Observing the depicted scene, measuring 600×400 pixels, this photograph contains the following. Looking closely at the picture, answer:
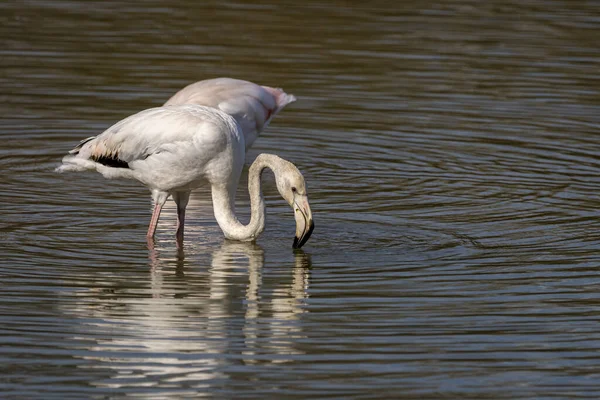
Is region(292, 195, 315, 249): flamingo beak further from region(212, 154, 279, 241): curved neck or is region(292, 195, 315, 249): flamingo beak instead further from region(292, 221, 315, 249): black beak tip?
region(212, 154, 279, 241): curved neck

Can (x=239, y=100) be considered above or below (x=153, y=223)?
above

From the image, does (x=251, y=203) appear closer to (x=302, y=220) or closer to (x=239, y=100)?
(x=302, y=220)

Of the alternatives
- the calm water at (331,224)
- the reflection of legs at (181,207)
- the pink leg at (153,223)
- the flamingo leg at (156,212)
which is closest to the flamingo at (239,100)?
the calm water at (331,224)

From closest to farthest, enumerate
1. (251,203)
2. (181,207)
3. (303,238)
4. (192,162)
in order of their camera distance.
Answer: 1. (303,238)
2. (192,162)
3. (251,203)
4. (181,207)

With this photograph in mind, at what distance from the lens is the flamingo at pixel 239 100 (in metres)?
11.2

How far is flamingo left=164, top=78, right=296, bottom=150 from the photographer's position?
443 inches

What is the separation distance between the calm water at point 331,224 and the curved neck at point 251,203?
128 millimetres

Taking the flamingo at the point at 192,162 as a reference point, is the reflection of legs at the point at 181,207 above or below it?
below

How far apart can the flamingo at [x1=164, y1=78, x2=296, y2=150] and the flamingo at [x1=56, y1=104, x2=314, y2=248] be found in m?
2.18

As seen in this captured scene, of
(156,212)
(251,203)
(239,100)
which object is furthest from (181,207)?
(239,100)

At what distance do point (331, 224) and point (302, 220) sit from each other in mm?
962

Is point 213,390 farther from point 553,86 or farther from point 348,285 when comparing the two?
point 553,86

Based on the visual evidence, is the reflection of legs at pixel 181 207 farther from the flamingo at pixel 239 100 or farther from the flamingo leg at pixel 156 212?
the flamingo at pixel 239 100

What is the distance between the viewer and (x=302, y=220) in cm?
846
